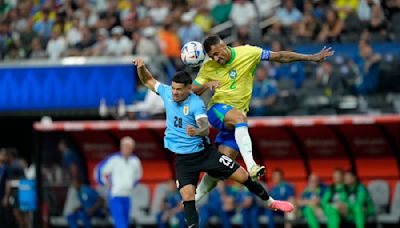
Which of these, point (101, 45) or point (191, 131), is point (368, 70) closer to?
point (101, 45)

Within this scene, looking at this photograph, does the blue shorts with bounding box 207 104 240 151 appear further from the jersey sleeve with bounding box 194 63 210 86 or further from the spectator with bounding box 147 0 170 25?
the spectator with bounding box 147 0 170 25

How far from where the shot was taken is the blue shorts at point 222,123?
14.0 m

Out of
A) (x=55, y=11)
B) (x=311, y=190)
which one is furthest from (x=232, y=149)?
(x=55, y=11)

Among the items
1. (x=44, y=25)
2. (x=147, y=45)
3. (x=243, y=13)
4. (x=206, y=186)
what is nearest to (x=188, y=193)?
(x=206, y=186)

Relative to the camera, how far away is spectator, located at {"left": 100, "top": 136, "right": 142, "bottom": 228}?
20.3m

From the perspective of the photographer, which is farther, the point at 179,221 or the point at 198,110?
the point at 179,221

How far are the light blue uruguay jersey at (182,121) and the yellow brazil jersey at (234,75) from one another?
318mm

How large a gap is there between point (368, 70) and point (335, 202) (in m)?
2.40

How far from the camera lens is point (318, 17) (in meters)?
22.3

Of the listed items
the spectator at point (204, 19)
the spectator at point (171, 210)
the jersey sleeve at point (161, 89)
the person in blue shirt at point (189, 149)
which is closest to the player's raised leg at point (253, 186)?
the person in blue shirt at point (189, 149)

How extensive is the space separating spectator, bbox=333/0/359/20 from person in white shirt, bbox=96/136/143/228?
487 cm

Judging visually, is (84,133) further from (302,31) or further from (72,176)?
(302,31)

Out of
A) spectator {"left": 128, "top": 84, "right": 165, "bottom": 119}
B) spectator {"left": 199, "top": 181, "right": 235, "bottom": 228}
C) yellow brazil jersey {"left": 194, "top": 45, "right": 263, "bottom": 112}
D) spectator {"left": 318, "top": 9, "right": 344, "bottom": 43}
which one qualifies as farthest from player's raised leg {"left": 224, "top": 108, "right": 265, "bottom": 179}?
spectator {"left": 318, "top": 9, "right": 344, "bottom": 43}

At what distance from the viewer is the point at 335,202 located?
20.4 metres
